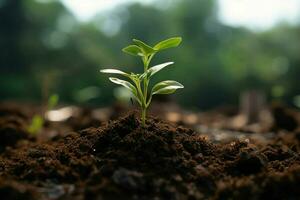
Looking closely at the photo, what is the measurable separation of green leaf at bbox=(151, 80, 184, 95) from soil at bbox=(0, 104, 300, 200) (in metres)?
0.18

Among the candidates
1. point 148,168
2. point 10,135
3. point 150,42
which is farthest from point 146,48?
point 150,42

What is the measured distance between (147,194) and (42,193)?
1.48ft

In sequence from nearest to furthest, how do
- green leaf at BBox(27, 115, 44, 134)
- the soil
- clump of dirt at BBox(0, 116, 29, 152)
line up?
the soil, clump of dirt at BBox(0, 116, 29, 152), green leaf at BBox(27, 115, 44, 134)

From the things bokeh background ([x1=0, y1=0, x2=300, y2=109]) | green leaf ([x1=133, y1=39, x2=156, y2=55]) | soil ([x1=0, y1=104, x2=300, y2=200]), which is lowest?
soil ([x1=0, y1=104, x2=300, y2=200])

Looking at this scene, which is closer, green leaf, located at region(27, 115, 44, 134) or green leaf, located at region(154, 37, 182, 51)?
green leaf, located at region(154, 37, 182, 51)

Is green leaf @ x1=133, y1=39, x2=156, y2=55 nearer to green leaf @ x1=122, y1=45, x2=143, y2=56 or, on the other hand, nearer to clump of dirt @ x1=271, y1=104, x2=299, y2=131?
green leaf @ x1=122, y1=45, x2=143, y2=56

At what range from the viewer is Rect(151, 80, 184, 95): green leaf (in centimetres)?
267

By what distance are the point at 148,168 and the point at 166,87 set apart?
0.58 meters

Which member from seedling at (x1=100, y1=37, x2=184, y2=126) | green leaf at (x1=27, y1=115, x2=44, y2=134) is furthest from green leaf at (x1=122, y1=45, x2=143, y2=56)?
green leaf at (x1=27, y1=115, x2=44, y2=134)

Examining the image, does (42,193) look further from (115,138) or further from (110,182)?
(115,138)

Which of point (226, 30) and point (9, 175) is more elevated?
point (226, 30)

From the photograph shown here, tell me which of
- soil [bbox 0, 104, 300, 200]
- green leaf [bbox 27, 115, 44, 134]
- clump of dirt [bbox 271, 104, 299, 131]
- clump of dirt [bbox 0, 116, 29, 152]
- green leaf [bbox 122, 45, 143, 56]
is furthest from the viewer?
clump of dirt [bbox 271, 104, 299, 131]

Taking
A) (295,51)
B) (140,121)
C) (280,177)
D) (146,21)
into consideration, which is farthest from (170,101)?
(146,21)

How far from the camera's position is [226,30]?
2800cm
